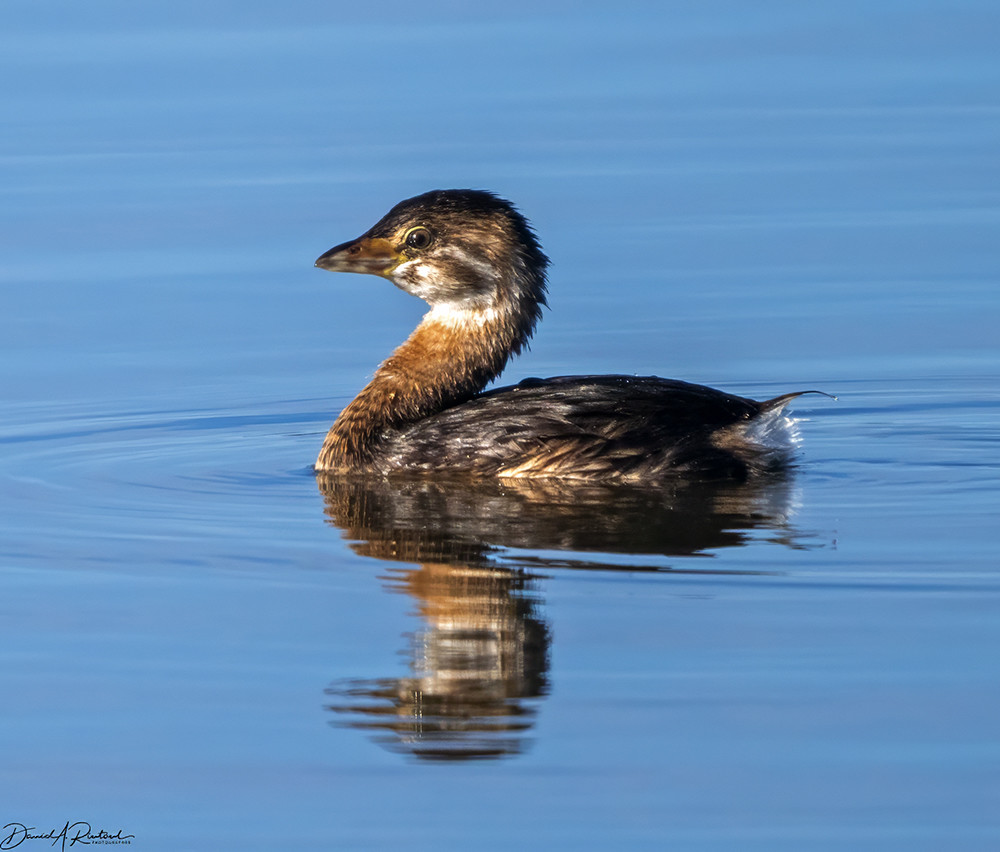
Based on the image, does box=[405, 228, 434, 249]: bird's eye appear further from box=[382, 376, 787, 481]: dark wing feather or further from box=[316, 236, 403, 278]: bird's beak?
box=[382, 376, 787, 481]: dark wing feather

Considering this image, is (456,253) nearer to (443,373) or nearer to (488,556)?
(443,373)

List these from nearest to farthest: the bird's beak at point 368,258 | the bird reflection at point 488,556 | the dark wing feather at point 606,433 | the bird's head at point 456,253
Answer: the bird reflection at point 488,556, the dark wing feather at point 606,433, the bird's head at point 456,253, the bird's beak at point 368,258

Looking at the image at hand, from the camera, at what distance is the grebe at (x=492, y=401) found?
8930 mm

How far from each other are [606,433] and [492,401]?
619 mm

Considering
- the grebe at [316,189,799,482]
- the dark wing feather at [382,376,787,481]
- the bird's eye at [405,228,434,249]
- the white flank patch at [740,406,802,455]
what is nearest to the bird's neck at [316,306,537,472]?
the grebe at [316,189,799,482]

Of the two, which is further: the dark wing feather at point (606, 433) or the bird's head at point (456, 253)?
the bird's head at point (456, 253)

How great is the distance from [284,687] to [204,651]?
0.52 m

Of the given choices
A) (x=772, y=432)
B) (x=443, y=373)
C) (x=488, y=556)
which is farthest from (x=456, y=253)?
(x=488, y=556)

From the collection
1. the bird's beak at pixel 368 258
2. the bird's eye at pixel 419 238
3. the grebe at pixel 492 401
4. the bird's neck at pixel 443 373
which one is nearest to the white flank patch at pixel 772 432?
the grebe at pixel 492 401

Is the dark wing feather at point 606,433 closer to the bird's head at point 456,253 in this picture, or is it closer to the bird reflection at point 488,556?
the bird reflection at point 488,556

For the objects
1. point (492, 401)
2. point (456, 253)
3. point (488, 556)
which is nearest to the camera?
point (488, 556)

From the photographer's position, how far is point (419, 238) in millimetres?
9688

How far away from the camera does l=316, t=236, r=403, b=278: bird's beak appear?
32.0 ft

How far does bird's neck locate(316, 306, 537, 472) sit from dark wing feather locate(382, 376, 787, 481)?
517 mm
